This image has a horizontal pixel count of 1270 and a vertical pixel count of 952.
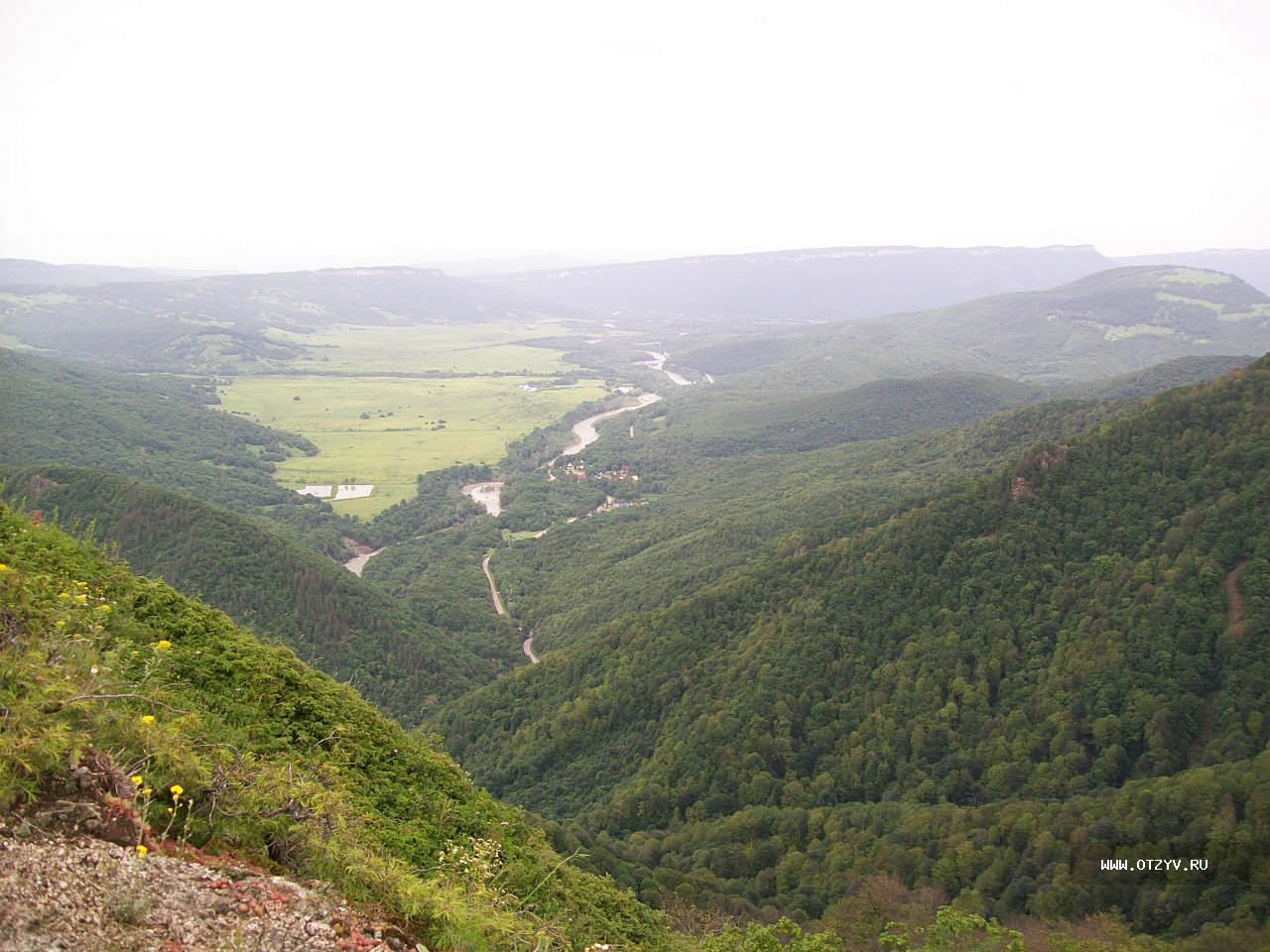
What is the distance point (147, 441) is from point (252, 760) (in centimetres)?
15352

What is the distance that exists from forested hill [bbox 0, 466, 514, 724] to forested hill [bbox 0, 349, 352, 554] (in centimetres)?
3253

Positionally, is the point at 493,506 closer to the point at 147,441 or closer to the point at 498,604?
the point at 498,604

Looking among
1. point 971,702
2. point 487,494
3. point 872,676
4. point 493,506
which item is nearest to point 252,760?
point 971,702

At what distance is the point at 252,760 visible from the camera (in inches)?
521

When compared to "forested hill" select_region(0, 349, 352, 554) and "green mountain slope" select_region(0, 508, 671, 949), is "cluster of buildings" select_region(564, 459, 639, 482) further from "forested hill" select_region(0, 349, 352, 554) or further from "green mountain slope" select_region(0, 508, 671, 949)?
"green mountain slope" select_region(0, 508, 671, 949)

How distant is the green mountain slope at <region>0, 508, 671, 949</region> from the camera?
395 inches

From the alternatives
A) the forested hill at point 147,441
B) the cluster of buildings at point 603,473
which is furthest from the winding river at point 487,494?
the forested hill at point 147,441

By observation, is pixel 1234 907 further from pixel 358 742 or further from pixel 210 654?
pixel 210 654

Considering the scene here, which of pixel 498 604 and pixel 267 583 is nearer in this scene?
pixel 267 583

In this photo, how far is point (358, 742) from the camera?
21.5m

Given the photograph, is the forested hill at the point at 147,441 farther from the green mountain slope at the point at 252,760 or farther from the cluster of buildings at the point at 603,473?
the green mountain slope at the point at 252,760

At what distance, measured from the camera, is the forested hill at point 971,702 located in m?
35.1

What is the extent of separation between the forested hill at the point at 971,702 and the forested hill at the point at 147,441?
72572 mm

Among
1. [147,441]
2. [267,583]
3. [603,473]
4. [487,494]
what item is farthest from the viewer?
[603,473]
